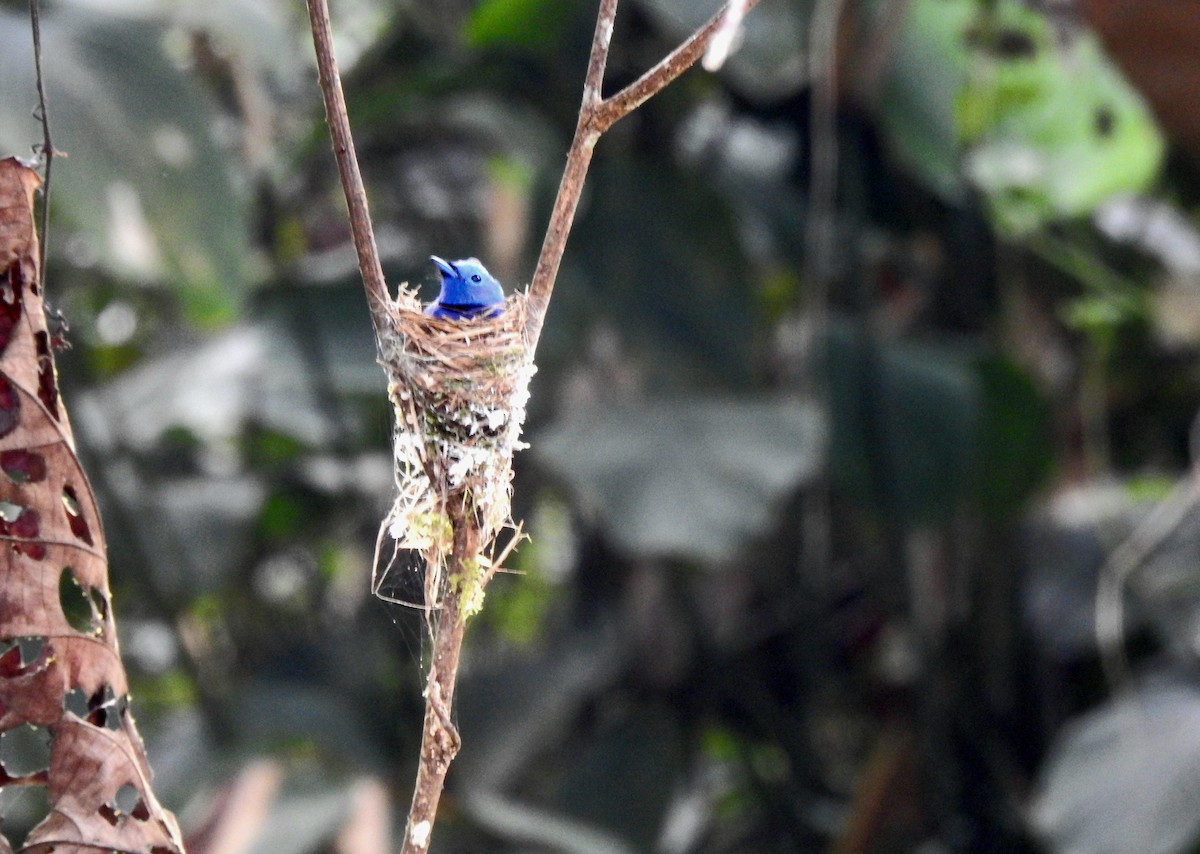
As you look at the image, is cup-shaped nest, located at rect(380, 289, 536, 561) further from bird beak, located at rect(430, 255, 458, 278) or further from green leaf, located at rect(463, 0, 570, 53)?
green leaf, located at rect(463, 0, 570, 53)

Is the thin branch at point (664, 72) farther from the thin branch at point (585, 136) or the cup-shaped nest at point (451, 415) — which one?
the cup-shaped nest at point (451, 415)

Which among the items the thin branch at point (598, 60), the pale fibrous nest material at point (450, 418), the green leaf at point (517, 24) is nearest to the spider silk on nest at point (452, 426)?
the pale fibrous nest material at point (450, 418)

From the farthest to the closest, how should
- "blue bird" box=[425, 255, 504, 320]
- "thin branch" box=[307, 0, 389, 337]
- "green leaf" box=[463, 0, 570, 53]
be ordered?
1. "green leaf" box=[463, 0, 570, 53]
2. "blue bird" box=[425, 255, 504, 320]
3. "thin branch" box=[307, 0, 389, 337]

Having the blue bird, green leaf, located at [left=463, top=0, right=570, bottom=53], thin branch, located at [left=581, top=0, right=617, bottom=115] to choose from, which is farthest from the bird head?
green leaf, located at [left=463, top=0, right=570, bottom=53]

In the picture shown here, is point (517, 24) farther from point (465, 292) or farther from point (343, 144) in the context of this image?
point (343, 144)

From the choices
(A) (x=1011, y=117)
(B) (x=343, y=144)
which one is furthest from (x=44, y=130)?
(A) (x=1011, y=117)

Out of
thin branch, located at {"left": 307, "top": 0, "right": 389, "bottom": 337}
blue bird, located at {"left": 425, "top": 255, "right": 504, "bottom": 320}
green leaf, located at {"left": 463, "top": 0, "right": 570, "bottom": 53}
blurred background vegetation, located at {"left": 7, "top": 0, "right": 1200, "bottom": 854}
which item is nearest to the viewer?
thin branch, located at {"left": 307, "top": 0, "right": 389, "bottom": 337}

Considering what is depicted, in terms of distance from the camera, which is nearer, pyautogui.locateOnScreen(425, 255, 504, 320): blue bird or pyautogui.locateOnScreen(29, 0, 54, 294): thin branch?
pyautogui.locateOnScreen(29, 0, 54, 294): thin branch
